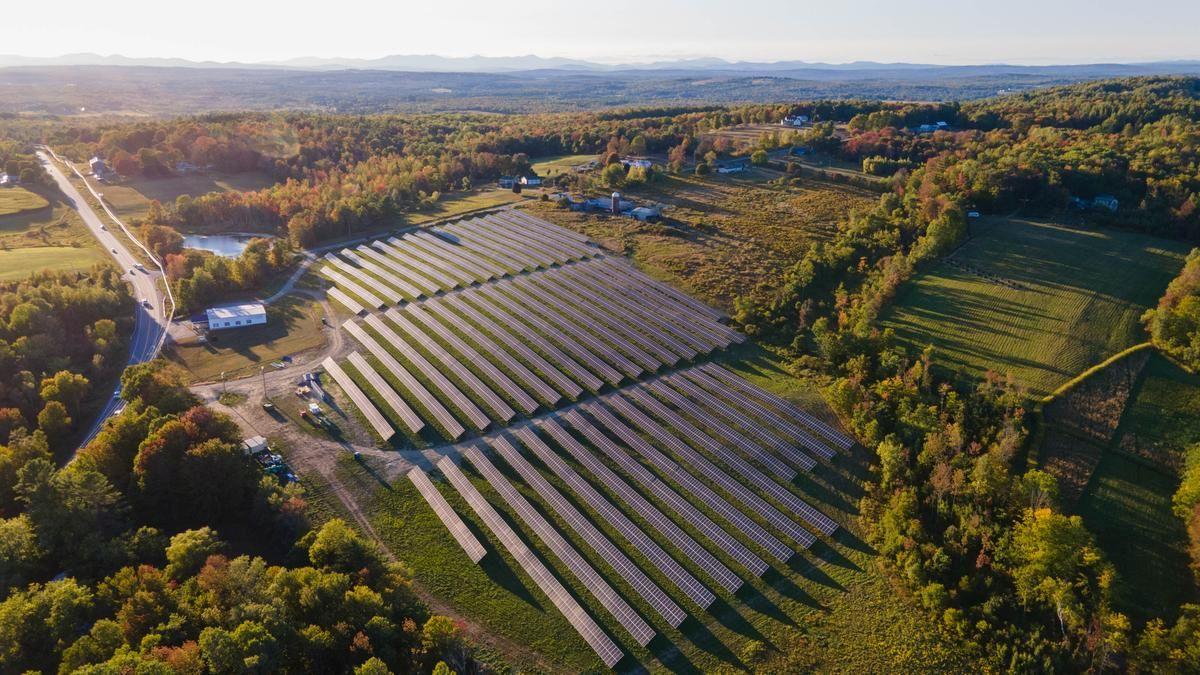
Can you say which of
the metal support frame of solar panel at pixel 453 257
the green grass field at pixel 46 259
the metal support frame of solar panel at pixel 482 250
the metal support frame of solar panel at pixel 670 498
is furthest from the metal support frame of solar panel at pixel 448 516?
the green grass field at pixel 46 259

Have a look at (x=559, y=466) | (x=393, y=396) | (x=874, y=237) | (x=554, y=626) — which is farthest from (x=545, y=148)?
(x=554, y=626)

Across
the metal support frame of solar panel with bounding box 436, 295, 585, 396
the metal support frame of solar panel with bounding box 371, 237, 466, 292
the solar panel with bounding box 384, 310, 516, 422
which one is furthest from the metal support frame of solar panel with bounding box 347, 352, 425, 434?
the metal support frame of solar panel with bounding box 371, 237, 466, 292

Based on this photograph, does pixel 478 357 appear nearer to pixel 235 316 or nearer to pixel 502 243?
pixel 235 316

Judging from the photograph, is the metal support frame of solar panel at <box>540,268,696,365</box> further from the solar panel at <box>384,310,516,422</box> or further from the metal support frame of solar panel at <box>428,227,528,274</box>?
the solar panel at <box>384,310,516,422</box>

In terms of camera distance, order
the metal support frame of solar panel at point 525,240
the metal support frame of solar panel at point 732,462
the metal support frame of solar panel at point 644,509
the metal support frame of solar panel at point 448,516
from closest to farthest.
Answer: the metal support frame of solar panel at point 644,509 → the metal support frame of solar panel at point 448,516 → the metal support frame of solar panel at point 732,462 → the metal support frame of solar panel at point 525,240

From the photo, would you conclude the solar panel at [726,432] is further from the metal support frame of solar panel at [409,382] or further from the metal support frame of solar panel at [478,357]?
the metal support frame of solar panel at [409,382]

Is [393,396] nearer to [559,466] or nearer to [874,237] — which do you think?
[559,466]
